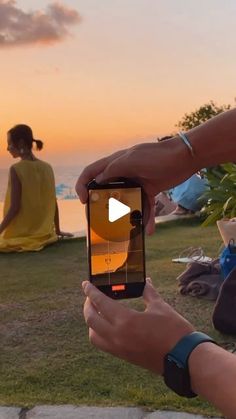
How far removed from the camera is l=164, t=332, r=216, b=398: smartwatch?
1285mm

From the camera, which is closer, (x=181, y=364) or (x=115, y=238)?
(x=181, y=364)

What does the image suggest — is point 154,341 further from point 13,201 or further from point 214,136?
point 13,201

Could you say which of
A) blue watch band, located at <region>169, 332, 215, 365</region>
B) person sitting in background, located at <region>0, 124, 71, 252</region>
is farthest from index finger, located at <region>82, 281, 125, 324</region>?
person sitting in background, located at <region>0, 124, 71, 252</region>

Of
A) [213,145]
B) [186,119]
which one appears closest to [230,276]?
[213,145]

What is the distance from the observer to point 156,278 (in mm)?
5215

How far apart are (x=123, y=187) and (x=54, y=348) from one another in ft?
7.18

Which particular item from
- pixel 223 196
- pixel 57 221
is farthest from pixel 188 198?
pixel 223 196

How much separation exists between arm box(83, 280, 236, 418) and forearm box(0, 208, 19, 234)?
6.20m

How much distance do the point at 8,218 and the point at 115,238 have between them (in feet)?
20.5

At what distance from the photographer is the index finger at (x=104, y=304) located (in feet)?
4.50

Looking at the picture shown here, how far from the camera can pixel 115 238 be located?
1.48 m

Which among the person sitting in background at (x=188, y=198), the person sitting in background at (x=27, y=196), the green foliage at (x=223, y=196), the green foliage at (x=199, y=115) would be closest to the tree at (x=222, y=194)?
the green foliage at (x=223, y=196)

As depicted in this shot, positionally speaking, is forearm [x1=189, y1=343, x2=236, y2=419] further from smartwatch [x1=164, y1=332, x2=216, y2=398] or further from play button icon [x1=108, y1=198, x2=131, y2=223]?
play button icon [x1=108, y1=198, x2=131, y2=223]

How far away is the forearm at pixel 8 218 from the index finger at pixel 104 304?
623 cm
